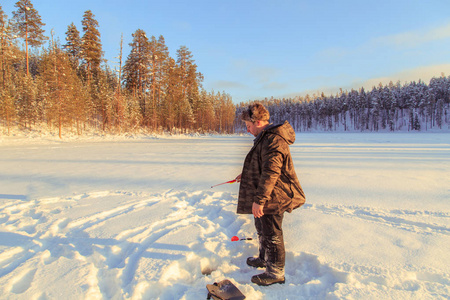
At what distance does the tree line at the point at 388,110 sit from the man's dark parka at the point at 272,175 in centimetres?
8030

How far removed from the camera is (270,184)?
1.99m

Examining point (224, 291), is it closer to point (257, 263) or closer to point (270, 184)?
point (257, 263)

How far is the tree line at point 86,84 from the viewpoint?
83.2ft

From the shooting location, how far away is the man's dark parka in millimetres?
1990

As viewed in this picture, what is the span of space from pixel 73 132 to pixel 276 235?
33.0m

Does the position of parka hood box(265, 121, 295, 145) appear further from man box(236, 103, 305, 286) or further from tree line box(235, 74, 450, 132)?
tree line box(235, 74, 450, 132)

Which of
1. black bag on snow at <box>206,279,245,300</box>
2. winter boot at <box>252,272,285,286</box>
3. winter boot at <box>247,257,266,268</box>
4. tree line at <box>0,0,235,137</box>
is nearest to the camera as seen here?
black bag on snow at <box>206,279,245,300</box>

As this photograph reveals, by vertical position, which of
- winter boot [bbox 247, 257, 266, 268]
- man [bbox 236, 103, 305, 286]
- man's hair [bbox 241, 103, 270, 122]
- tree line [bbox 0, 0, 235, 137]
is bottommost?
winter boot [bbox 247, 257, 266, 268]

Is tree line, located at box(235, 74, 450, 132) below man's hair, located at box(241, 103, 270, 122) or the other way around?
the other way around

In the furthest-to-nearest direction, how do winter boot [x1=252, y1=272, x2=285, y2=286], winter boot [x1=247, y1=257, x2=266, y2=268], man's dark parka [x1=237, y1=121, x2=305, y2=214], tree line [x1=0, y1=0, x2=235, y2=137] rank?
tree line [x1=0, y1=0, x2=235, y2=137], winter boot [x1=247, y1=257, x2=266, y2=268], winter boot [x1=252, y1=272, x2=285, y2=286], man's dark parka [x1=237, y1=121, x2=305, y2=214]

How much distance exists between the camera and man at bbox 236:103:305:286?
200 centimetres

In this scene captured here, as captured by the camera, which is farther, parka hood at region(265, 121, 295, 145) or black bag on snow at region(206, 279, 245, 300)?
parka hood at region(265, 121, 295, 145)

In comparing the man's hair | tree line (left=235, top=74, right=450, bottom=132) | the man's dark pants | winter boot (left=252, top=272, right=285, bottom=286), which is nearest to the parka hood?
the man's hair

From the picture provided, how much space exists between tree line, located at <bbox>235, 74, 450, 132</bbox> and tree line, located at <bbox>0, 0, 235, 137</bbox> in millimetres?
58323
